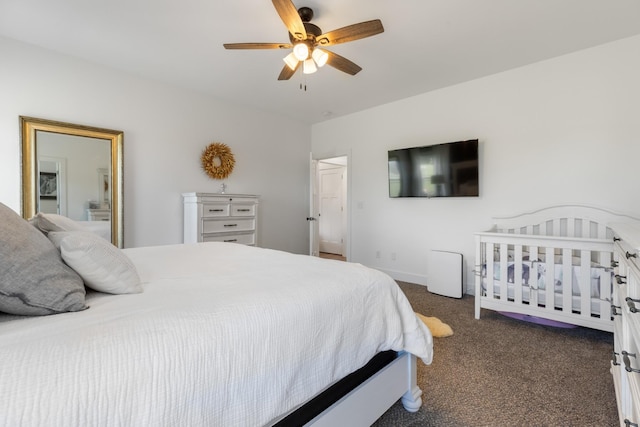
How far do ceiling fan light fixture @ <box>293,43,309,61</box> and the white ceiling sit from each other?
29 cm

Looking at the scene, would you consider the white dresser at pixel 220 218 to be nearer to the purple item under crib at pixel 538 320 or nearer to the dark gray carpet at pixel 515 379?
the dark gray carpet at pixel 515 379

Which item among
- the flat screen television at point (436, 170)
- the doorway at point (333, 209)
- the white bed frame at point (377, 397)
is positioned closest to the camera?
the white bed frame at point (377, 397)

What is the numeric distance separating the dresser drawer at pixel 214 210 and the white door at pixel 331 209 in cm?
318

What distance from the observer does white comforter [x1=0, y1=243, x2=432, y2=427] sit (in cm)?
61

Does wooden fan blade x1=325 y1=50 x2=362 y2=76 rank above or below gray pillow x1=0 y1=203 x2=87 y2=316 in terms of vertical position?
above

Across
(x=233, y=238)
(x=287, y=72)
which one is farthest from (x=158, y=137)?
(x=287, y=72)

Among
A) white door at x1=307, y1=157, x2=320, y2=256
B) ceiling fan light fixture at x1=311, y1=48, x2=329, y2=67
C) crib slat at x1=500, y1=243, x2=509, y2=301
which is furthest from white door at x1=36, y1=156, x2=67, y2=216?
crib slat at x1=500, y1=243, x2=509, y2=301

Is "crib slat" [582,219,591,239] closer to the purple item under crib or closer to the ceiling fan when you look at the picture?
the purple item under crib

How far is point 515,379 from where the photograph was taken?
1.77 metres

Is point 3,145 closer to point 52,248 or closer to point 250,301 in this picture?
point 52,248

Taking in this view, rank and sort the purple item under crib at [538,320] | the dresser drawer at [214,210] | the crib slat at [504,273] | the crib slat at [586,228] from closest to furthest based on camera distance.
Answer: the purple item under crib at [538,320] → the crib slat at [504,273] → the crib slat at [586,228] → the dresser drawer at [214,210]

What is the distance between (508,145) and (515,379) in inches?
94.1

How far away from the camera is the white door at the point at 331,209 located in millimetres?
6676

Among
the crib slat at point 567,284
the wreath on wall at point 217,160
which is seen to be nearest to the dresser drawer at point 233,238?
the wreath on wall at point 217,160
